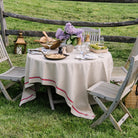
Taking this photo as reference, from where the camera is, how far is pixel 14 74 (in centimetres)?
378

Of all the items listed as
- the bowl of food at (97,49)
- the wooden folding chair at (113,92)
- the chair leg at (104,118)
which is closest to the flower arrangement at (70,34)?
the bowl of food at (97,49)

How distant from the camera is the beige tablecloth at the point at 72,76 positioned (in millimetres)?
3053

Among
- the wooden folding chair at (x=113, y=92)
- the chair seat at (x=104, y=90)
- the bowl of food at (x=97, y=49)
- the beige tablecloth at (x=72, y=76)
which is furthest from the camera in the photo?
the bowl of food at (x=97, y=49)

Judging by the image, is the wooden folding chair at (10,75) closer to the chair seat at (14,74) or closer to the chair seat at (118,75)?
the chair seat at (14,74)

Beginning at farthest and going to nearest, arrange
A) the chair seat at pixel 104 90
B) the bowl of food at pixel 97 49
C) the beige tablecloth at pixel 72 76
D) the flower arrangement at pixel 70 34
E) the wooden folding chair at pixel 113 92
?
the bowl of food at pixel 97 49 → the flower arrangement at pixel 70 34 → the beige tablecloth at pixel 72 76 → the chair seat at pixel 104 90 → the wooden folding chair at pixel 113 92

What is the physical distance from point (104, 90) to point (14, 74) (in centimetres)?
168

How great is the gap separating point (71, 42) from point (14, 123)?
1.60 meters

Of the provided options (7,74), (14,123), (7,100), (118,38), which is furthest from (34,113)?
(118,38)

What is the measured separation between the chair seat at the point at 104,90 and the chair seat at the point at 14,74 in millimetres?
1272

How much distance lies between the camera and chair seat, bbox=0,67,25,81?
11.6 ft

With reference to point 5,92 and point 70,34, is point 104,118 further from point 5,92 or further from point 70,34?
point 5,92

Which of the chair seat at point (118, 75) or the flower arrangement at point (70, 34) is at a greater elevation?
A: the flower arrangement at point (70, 34)

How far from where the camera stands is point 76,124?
3012 millimetres

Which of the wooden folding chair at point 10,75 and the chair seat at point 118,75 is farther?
the chair seat at point 118,75
